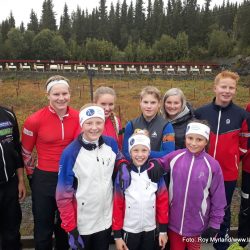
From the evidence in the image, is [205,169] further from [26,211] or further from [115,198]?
[26,211]

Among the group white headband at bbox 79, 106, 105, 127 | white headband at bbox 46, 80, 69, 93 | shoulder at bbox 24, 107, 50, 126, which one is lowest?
shoulder at bbox 24, 107, 50, 126

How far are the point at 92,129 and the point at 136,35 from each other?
7359 centimetres

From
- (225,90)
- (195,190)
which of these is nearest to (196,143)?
(195,190)

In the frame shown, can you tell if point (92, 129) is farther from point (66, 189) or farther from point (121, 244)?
point (121, 244)

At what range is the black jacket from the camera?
3273mm

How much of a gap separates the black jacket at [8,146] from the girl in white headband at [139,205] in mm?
1199

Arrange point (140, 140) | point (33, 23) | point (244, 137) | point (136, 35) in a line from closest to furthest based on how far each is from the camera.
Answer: point (140, 140) → point (244, 137) → point (136, 35) → point (33, 23)

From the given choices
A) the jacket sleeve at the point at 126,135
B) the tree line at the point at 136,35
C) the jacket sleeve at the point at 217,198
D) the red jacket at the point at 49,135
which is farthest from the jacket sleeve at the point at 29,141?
the tree line at the point at 136,35

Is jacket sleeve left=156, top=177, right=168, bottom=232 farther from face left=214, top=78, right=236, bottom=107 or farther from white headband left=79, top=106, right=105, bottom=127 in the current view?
face left=214, top=78, right=236, bottom=107

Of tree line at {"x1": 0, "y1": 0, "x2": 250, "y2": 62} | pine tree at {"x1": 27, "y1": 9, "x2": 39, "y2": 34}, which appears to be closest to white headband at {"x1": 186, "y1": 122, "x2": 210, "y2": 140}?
tree line at {"x1": 0, "y1": 0, "x2": 250, "y2": 62}

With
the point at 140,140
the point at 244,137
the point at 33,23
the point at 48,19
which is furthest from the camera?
the point at 33,23

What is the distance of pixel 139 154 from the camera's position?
2.95 m

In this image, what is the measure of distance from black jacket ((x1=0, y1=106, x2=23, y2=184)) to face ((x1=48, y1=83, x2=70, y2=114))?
1.67 feet

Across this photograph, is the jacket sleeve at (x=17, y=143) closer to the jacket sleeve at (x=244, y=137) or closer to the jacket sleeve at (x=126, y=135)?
the jacket sleeve at (x=126, y=135)
